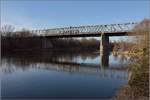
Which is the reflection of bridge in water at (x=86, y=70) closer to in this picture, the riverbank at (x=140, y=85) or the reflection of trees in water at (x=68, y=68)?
the reflection of trees in water at (x=68, y=68)

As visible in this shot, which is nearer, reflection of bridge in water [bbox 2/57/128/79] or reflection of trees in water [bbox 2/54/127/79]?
reflection of bridge in water [bbox 2/57/128/79]

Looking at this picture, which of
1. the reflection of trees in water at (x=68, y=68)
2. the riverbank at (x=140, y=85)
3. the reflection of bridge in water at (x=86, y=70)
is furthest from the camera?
the reflection of trees in water at (x=68, y=68)

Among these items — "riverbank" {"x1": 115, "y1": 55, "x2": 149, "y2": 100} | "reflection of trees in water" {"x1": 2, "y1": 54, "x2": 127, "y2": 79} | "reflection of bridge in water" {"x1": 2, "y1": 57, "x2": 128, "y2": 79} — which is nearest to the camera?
"riverbank" {"x1": 115, "y1": 55, "x2": 149, "y2": 100}

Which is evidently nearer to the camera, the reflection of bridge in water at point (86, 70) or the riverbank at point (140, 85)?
the riverbank at point (140, 85)

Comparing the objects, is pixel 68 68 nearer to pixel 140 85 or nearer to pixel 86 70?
pixel 86 70

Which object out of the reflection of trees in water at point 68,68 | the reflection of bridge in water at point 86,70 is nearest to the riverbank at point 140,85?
the reflection of bridge in water at point 86,70

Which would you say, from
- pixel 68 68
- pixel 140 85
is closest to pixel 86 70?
pixel 68 68

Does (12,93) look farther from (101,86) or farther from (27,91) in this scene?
(101,86)

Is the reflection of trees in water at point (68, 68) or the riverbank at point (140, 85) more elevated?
the riverbank at point (140, 85)

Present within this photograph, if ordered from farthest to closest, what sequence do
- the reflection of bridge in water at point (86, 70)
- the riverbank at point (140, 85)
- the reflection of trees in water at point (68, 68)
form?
1. the reflection of trees in water at point (68, 68)
2. the reflection of bridge in water at point (86, 70)
3. the riverbank at point (140, 85)

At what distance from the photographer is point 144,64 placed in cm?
1098

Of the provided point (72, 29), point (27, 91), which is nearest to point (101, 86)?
point (27, 91)

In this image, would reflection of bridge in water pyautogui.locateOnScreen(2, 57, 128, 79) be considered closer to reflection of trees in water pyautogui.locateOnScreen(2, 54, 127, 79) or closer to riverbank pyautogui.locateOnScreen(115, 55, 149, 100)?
reflection of trees in water pyautogui.locateOnScreen(2, 54, 127, 79)

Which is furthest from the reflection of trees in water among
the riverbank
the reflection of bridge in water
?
the riverbank
